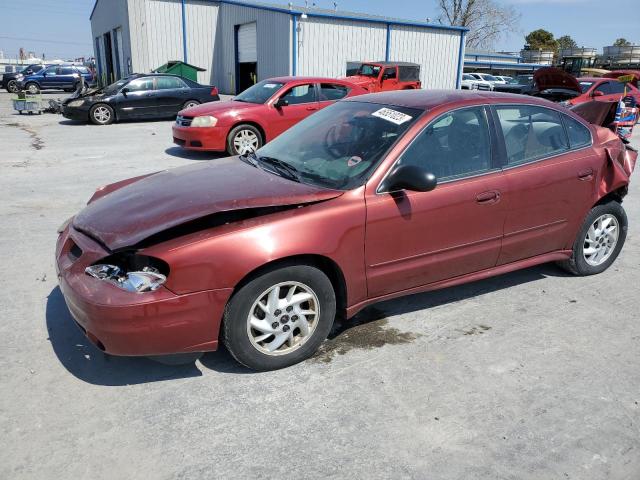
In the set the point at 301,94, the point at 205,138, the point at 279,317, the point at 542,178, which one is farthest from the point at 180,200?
the point at 301,94

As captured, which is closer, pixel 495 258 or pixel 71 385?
pixel 71 385

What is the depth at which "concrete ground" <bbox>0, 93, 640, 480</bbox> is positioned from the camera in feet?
7.94

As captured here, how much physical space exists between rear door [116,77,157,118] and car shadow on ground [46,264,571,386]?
40.9 ft

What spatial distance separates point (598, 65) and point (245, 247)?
46.4m

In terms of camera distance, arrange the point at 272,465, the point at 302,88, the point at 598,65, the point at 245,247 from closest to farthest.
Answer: the point at 272,465
the point at 245,247
the point at 302,88
the point at 598,65

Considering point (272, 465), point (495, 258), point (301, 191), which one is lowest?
point (272, 465)

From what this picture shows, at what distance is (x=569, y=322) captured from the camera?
3785mm

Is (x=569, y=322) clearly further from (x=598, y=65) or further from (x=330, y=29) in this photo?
(x=598, y=65)

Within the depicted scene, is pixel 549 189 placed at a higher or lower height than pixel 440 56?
lower

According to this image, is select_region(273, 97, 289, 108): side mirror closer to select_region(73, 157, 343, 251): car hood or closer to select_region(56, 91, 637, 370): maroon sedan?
select_region(56, 91, 637, 370): maroon sedan

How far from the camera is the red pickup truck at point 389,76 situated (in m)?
18.4

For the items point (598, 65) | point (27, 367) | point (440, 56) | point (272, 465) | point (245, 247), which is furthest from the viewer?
point (598, 65)

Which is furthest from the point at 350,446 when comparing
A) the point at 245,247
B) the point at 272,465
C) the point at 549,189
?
the point at 549,189

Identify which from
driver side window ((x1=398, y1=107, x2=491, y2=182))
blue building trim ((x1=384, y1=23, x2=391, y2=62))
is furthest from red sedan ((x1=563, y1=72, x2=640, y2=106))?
driver side window ((x1=398, y1=107, x2=491, y2=182))
